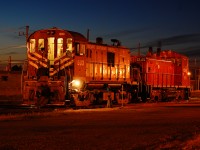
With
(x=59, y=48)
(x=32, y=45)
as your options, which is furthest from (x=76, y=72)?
(x=32, y=45)

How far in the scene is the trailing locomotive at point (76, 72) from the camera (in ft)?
87.4

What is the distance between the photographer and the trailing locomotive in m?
26.6

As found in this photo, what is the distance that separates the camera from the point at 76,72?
28.2 metres

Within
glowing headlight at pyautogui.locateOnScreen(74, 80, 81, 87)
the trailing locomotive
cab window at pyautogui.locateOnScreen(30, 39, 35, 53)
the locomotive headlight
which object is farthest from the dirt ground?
cab window at pyautogui.locateOnScreen(30, 39, 35, 53)

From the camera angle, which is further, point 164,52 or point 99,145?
point 164,52

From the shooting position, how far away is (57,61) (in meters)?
27.8

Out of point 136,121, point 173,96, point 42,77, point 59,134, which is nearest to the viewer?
point 59,134

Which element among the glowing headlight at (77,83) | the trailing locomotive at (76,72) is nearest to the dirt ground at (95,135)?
the trailing locomotive at (76,72)

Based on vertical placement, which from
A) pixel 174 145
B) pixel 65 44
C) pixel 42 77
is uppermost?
pixel 65 44

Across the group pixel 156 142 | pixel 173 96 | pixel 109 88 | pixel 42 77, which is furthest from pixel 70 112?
pixel 173 96

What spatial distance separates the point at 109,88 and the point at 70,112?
859cm

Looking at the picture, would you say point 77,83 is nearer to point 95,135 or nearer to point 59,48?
point 59,48

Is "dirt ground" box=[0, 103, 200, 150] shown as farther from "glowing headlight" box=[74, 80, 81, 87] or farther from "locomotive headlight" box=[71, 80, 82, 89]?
"glowing headlight" box=[74, 80, 81, 87]

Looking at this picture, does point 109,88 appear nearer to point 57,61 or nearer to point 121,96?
point 121,96
